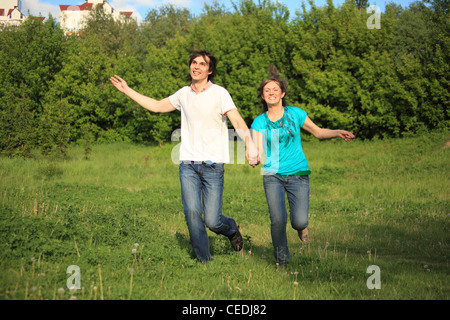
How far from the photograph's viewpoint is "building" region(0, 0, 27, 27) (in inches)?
3796

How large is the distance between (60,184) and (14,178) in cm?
400

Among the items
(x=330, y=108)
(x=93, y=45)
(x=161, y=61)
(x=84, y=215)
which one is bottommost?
(x=84, y=215)

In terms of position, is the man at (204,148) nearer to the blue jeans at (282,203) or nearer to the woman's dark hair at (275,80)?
the blue jeans at (282,203)

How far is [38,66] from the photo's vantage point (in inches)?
1499

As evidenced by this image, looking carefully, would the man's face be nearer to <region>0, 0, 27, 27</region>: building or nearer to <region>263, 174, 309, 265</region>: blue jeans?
<region>263, 174, 309, 265</region>: blue jeans

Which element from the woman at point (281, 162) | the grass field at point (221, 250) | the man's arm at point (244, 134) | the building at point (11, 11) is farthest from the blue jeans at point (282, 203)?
the building at point (11, 11)

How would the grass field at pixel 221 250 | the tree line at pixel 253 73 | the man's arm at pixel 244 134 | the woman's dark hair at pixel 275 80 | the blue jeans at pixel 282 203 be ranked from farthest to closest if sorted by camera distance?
the tree line at pixel 253 73 → the woman's dark hair at pixel 275 80 → the blue jeans at pixel 282 203 → the man's arm at pixel 244 134 → the grass field at pixel 221 250

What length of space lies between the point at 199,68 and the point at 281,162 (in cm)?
158

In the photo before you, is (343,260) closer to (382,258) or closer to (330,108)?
(382,258)

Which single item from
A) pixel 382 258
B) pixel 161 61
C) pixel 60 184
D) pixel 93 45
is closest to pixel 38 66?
pixel 93 45

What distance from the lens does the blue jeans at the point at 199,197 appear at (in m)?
5.83

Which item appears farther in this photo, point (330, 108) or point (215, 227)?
point (330, 108)

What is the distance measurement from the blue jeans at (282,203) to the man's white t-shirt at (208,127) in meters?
0.72

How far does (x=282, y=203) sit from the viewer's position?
593 centimetres
